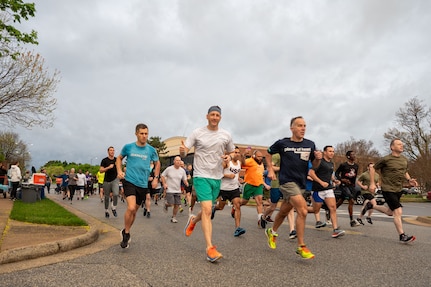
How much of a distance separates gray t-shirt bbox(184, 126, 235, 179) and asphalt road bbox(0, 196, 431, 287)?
116 cm

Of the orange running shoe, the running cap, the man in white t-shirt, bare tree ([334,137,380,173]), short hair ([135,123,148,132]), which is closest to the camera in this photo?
the orange running shoe

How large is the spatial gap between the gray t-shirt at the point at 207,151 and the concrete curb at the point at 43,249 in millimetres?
2124

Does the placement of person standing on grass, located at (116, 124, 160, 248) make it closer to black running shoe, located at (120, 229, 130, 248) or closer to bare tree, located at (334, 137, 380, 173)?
black running shoe, located at (120, 229, 130, 248)

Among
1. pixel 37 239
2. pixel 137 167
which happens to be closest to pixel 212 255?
pixel 137 167

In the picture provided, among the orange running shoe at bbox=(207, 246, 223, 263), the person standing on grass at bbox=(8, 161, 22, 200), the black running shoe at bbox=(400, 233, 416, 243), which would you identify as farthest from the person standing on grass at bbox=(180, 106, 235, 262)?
the person standing on grass at bbox=(8, 161, 22, 200)

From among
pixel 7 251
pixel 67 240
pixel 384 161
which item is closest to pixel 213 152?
pixel 67 240

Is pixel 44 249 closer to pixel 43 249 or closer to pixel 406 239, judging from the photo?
pixel 43 249

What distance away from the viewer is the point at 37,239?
534 cm

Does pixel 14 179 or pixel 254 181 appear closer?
pixel 254 181

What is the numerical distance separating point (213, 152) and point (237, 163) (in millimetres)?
3000

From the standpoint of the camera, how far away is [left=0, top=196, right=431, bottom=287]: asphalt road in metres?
3.63

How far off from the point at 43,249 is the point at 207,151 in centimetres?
260

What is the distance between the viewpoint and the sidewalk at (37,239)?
14.8 feet

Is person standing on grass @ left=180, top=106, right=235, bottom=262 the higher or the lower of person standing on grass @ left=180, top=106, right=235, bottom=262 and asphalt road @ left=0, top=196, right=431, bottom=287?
the higher
